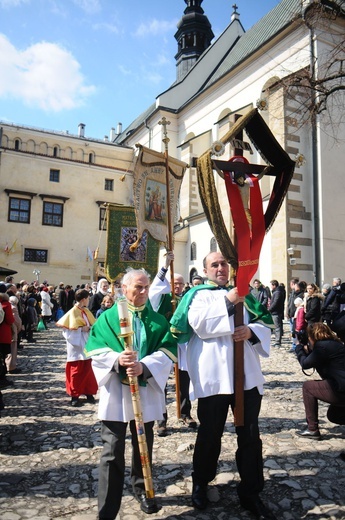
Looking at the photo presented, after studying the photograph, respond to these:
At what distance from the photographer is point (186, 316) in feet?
11.0

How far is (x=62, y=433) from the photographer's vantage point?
5062 mm

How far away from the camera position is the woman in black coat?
14.5ft

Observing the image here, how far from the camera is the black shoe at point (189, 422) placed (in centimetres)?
519

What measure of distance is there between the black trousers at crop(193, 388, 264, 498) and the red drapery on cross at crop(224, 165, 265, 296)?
34.9 inches

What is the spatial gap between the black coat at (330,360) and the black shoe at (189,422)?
1.63 meters

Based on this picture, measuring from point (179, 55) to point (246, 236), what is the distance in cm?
3874

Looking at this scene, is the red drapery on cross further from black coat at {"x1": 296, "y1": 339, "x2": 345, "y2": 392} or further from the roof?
the roof

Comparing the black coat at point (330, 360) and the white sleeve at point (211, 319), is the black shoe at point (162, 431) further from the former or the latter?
the white sleeve at point (211, 319)

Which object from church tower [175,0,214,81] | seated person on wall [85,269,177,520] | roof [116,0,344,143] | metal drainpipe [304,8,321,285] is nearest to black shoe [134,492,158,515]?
seated person on wall [85,269,177,520]

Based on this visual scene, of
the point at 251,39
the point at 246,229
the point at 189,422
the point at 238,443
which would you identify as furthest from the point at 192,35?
the point at 238,443

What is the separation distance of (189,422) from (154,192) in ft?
11.4

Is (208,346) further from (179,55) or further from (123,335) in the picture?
(179,55)

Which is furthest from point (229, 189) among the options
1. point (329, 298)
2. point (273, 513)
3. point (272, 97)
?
point (272, 97)

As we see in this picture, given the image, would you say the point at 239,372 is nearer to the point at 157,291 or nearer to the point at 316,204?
the point at 157,291
